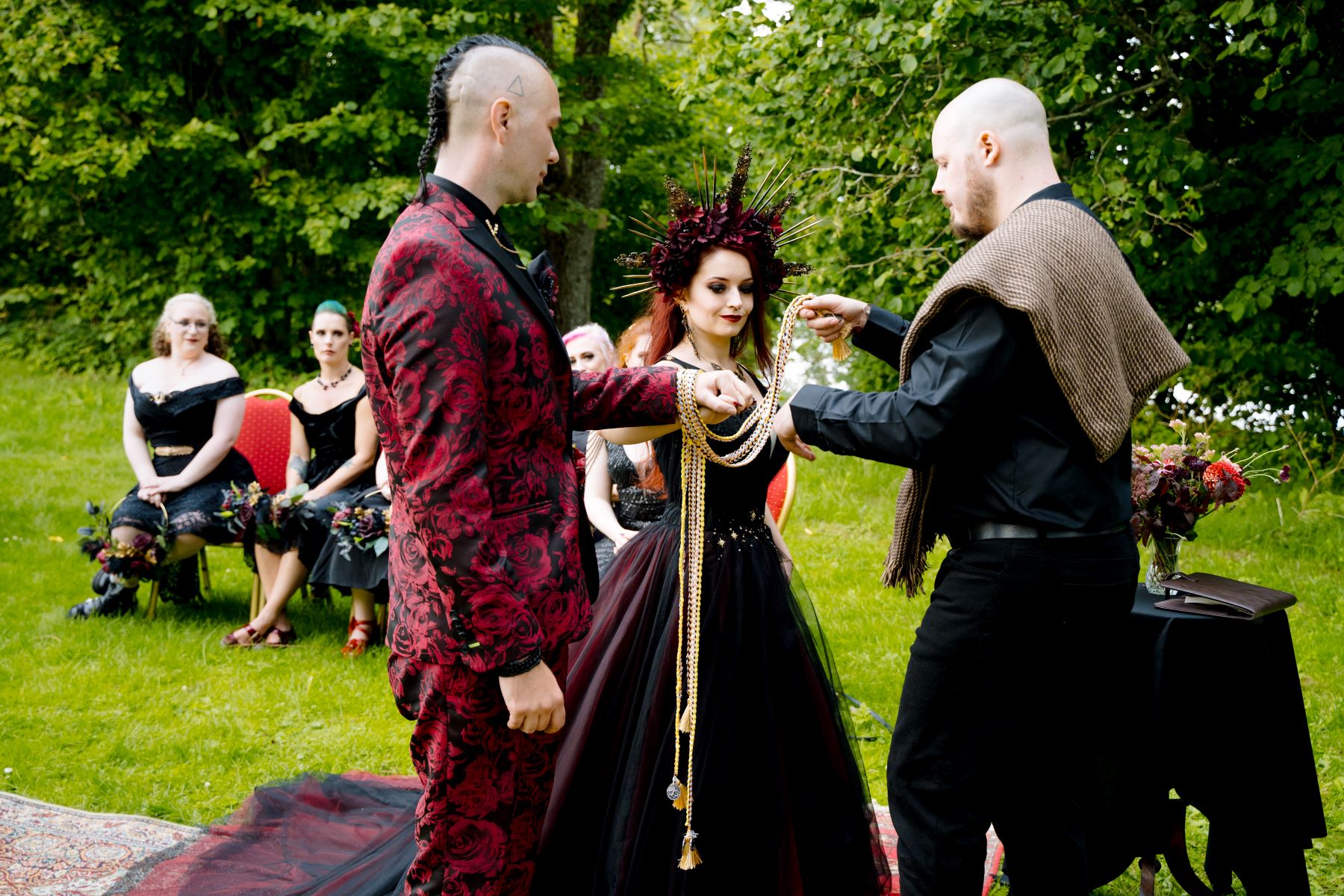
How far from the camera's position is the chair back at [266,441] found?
6398mm

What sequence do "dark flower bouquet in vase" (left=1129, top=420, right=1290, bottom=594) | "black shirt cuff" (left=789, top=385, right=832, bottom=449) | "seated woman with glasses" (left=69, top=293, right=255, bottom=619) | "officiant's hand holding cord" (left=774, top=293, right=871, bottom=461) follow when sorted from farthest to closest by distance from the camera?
1. "seated woman with glasses" (left=69, top=293, right=255, bottom=619)
2. "dark flower bouquet in vase" (left=1129, top=420, right=1290, bottom=594)
3. "officiant's hand holding cord" (left=774, top=293, right=871, bottom=461)
4. "black shirt cuff" (left=789, top=385, right=832, bottom=449)

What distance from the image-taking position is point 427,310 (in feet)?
6.38

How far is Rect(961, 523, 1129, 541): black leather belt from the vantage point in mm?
2414

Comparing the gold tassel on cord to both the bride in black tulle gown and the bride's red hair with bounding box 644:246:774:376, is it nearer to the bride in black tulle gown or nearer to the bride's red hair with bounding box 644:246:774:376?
the bride in black tulle gown

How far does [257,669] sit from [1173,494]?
3.97m

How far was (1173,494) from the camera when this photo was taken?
3193mm

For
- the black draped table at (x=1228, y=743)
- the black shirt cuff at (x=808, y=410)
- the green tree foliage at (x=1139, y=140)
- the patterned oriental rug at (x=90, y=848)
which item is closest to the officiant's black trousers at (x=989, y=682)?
the black shirt cuff at (x=808, y=410)

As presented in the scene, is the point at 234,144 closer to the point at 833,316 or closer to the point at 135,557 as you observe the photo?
the point at 135,557

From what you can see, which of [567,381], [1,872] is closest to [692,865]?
[567,381]

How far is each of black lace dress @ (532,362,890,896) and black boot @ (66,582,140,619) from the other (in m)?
3.84

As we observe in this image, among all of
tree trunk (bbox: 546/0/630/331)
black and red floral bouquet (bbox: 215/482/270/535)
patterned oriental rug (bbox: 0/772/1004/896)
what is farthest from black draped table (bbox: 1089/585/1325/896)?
tree trunk (bbox: 546/0/630/331)

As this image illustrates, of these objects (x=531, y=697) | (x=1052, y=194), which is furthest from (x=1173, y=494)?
(x=531, y=697)

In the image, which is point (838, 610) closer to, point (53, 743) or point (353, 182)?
point (53, 743)

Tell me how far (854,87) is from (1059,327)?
5.13 metres
